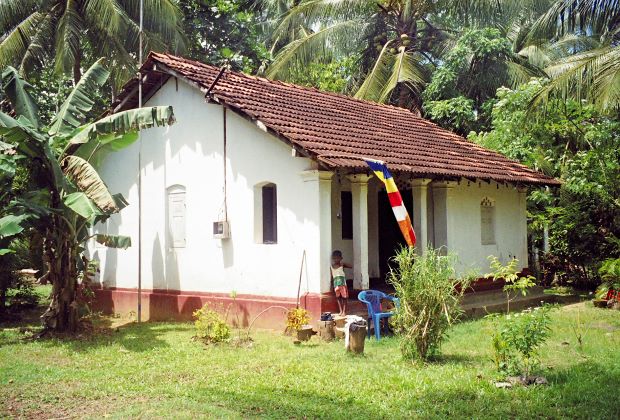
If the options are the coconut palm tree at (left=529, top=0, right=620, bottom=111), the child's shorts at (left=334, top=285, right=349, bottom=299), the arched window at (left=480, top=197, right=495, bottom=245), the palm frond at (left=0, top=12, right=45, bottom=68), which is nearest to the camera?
the child's shorts at (left=334, top=285, right=349, bottom=299)

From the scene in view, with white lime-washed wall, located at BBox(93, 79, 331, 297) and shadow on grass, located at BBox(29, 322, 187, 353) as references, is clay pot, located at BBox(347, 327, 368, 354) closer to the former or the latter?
white lime-washed wall, located at BBox(93, 79, 331, 297)

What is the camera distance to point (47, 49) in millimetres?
17812

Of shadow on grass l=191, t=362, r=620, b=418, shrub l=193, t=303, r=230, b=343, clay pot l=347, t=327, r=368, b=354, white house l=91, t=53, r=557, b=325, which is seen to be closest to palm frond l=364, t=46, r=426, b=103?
white house l=91, t=53, r=557, b=325

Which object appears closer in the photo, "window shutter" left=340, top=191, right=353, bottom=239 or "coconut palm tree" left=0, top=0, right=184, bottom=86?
"window shutter" left=340, top=191, right=353, bottom=239

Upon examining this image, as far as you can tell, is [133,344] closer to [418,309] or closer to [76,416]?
[76,416]

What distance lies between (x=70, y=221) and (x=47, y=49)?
996 cm

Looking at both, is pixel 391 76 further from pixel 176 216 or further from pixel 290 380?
pixel 290 380

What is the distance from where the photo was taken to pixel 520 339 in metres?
6.39

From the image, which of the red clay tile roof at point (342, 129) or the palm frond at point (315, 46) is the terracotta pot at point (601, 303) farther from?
the palm frond at point (315, 46)

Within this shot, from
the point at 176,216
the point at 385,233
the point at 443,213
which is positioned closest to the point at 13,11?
the point at 176,216

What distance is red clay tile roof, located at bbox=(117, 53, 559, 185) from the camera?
33.6ft

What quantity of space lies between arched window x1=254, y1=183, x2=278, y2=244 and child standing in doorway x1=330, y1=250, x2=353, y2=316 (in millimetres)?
1414

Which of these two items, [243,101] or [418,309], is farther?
[243,101]

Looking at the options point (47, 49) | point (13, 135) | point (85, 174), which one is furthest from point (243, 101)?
point (47, 49)
